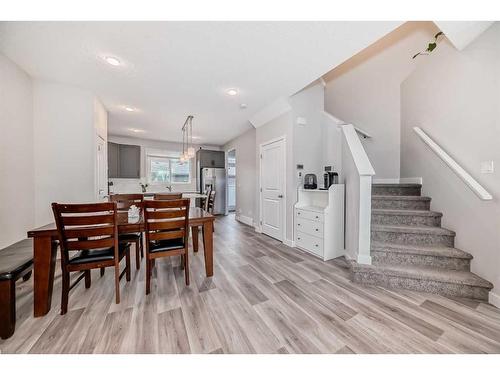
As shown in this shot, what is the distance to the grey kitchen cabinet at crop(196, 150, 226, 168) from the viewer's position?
253 inches

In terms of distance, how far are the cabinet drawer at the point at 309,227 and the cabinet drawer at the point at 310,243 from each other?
0.22 feet

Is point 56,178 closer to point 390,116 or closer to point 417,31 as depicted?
point 390,116

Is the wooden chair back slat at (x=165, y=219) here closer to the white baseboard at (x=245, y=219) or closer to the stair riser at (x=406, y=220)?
the stair riser at (x=406, y=220)

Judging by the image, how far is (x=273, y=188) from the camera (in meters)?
3.87

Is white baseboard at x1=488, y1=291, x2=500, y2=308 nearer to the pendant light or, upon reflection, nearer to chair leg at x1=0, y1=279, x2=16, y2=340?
chair leg at x1=0, y1=279, x2=16, y2=340

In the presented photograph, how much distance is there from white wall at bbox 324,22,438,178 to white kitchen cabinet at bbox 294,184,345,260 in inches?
59.2

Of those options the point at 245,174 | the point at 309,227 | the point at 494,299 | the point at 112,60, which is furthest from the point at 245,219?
the point at 494,299

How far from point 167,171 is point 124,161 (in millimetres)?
1400

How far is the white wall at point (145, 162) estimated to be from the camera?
5657 millimetres

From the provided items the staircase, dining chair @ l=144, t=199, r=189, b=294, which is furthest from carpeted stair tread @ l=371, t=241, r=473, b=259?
dining chair @ l=144, t=199, r=189, b=294

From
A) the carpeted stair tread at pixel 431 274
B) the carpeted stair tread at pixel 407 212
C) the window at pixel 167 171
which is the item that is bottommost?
the carpeted stair tread at pixel 431 274

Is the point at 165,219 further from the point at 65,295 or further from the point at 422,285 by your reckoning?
the point at 422,285

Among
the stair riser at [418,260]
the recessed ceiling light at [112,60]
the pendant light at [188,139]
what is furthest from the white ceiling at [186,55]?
the stair riser at [418,260]
